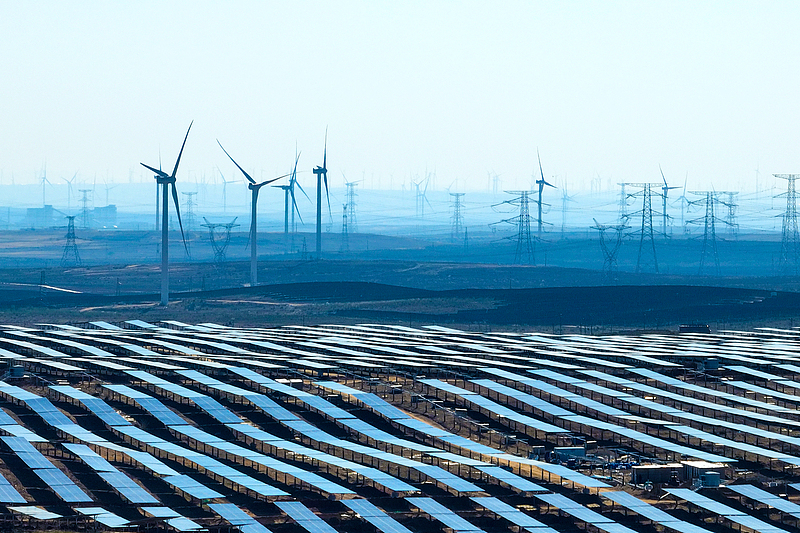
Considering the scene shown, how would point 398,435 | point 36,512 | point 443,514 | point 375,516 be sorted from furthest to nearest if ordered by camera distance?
point 398,435
point 443,514
point 375,516
point 36,512

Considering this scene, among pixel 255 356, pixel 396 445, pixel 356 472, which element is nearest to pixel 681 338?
pixel 255 356

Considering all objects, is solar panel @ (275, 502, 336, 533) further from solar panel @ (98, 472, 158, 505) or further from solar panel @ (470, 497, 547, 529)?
solar panel @ (470, 497, 547, 529)

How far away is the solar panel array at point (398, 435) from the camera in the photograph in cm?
5716

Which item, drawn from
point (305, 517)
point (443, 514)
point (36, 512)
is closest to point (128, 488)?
point (36, 512)

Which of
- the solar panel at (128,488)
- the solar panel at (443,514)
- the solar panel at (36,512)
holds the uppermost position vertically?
the solar panel at (128,488)

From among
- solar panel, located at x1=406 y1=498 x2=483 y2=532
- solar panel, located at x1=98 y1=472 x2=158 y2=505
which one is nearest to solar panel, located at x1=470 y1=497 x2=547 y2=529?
solar panel, located at x1=406 y1=498 x2=483 y2=532

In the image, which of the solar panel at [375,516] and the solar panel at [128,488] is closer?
the solar panel at [375,516]

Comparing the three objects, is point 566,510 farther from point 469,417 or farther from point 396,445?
point 469,417

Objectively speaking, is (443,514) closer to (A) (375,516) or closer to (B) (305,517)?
(A) (375,516)

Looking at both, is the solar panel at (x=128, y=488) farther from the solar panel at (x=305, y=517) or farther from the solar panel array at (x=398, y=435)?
the solar panel at (x=305, y=517)

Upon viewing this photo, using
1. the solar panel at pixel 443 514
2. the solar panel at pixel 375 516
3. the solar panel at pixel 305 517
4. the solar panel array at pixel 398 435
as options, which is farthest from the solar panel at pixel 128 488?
the solar panel at pixel 443 514

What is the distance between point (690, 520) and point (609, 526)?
482 cm

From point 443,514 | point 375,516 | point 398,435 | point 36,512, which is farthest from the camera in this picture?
point 398,435

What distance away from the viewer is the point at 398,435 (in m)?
72.2
